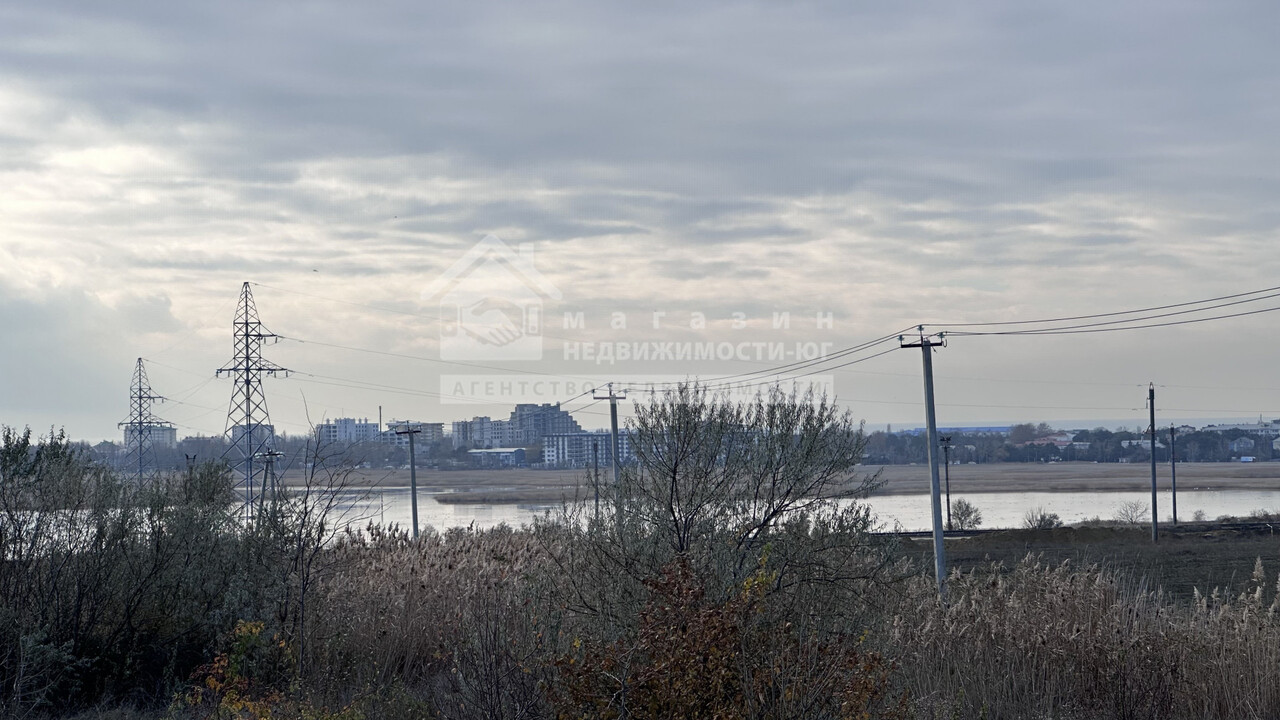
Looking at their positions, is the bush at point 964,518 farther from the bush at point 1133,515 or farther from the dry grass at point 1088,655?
the dry grass at point 1088,655

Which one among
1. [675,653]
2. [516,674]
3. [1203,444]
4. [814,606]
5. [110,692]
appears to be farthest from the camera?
[1203,444]

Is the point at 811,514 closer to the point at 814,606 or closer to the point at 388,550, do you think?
the point at 814,606

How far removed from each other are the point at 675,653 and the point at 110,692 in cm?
654

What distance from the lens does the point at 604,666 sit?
6.07 m

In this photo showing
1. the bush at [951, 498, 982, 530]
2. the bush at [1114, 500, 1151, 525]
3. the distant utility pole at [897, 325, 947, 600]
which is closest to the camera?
the distant utility pole at [897, 325, 947, 600]

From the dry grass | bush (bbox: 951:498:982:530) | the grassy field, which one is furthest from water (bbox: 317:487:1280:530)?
the dry grass

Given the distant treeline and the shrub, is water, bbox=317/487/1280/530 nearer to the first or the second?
the shrub

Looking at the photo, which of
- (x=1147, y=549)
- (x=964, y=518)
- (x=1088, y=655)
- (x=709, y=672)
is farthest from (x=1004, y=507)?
(x=709, y=672)

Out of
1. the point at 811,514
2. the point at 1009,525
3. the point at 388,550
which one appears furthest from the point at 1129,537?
the point at 811,514

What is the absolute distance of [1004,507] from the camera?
73.7 metres

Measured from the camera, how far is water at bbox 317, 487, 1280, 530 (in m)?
58.6

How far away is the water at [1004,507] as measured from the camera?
2307 inches

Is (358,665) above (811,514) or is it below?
below

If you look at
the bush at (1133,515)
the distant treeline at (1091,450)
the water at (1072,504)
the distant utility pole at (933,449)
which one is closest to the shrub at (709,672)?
the distant utility pole at (933,449)
